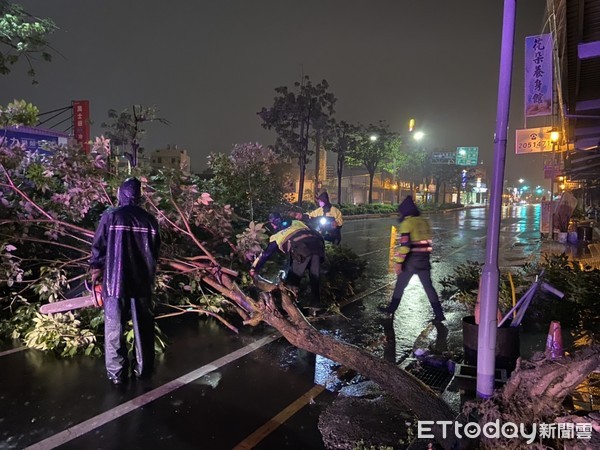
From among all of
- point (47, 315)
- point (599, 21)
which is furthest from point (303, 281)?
point (599, 21)

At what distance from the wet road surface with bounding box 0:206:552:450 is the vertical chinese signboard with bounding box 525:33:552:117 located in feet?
21.9

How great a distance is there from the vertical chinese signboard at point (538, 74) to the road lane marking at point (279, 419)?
30.3 ft

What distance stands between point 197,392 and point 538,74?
1010 centimetres

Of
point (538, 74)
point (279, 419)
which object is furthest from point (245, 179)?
point (279, 419)

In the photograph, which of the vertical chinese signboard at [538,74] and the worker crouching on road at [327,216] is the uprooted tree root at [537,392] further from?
the vertical chinese signboard at [538,74]

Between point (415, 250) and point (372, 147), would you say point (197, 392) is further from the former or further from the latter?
point (372, 147)

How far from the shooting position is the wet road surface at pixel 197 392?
3.16 meters

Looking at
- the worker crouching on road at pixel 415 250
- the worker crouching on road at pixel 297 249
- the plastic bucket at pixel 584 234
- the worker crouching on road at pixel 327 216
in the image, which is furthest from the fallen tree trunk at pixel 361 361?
the plastic bucket at pixel 584 234

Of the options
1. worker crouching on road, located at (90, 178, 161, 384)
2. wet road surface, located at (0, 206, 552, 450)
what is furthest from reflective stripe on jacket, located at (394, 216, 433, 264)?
worker crouching on road, located at (90, 178, 161, 384)

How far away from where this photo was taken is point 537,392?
2.70 metres

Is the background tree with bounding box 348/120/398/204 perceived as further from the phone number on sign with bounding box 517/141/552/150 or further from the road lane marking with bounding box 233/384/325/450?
the road lane marking with bounding box 233/384/325/450

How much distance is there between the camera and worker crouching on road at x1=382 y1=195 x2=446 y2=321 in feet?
20.5

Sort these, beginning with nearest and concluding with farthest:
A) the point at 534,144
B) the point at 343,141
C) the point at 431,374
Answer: the point at 431,374 < the point at 534,144 < the point at 343,141

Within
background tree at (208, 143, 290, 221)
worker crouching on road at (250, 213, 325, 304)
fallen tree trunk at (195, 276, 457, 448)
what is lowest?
fallen tree trunk at (195, 276, 457, 448)
